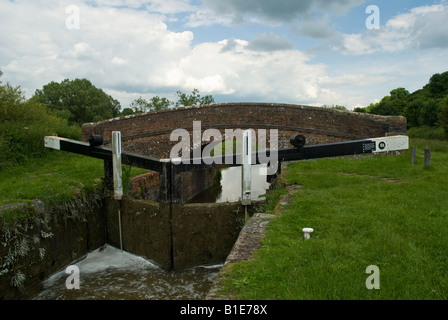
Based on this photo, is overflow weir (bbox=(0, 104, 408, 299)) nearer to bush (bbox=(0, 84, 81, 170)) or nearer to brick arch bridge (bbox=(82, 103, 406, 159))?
bush (bbox=(0, 84, 81, 170))

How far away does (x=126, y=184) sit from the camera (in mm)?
7441

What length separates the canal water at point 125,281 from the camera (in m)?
5.54

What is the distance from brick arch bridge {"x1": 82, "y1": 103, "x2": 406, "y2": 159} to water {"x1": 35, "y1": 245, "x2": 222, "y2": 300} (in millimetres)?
5786

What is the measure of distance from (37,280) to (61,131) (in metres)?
7.24

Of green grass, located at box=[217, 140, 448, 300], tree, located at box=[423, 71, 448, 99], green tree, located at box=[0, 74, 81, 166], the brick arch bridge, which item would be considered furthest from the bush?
tree, located at box=[423, 71, 448, 99]

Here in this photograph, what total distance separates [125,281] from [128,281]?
5 centimetres

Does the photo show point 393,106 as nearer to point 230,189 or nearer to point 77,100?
point 230,189

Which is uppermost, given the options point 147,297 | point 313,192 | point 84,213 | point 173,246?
point 313,192

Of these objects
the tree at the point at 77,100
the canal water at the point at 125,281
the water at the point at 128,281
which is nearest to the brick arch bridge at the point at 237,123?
the canal water at the point at 125,281

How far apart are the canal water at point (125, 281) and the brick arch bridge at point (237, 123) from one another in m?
5.64

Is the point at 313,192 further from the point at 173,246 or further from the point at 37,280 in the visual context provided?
the point at 37,280

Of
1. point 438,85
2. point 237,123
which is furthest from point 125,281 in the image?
point 438,85
